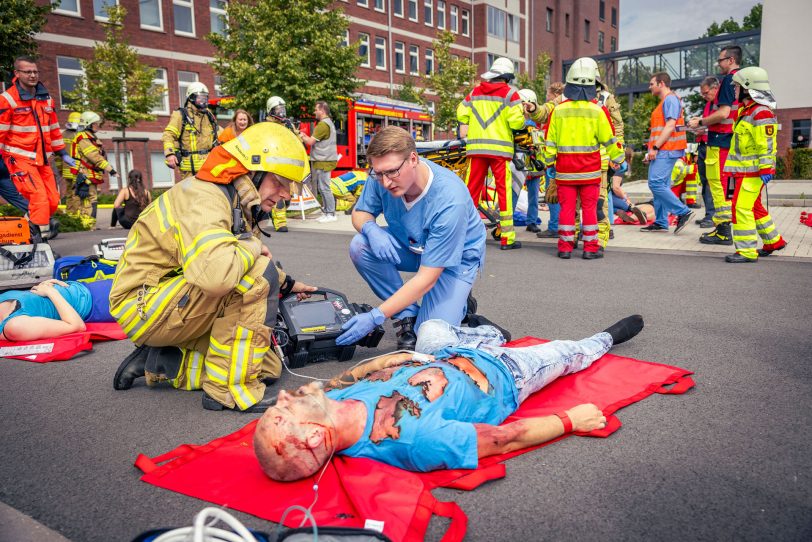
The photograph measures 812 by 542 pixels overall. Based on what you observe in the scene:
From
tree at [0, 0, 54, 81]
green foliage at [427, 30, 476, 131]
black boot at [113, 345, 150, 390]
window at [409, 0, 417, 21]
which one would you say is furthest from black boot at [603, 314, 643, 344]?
window at [409, 0, 417, 21]

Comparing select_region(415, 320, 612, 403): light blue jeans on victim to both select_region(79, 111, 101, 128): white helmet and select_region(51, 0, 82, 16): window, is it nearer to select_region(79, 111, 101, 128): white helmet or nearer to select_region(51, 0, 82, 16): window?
select_region(79, 111, 101, 128): white helmet

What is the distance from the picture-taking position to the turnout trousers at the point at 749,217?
7330 mm

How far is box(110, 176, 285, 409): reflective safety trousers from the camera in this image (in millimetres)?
3449

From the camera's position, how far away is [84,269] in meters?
6.02

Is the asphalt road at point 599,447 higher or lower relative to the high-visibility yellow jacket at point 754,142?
lower

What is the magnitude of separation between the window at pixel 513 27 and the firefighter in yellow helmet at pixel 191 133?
4350cm

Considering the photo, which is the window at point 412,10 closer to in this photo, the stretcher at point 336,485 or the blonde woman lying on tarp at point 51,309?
the blonde woman lying on tarp at point 51,309

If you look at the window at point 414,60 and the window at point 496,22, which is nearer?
the window at point 414,60

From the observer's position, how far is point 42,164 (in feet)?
28.2

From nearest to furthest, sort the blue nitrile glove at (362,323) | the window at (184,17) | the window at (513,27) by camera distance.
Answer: the blue nitrile glove at (362,323) → the window at (184,17) → the window at (513,27)

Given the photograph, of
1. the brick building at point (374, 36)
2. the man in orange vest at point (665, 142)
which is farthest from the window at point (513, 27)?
the man in orange vest at point (665, 142)

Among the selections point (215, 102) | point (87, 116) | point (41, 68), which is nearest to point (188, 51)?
point (41, 68)

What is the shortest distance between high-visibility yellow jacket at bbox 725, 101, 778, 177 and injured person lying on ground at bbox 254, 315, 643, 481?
17.2ft

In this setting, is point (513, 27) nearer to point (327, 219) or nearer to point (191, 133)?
point (327, 219)
